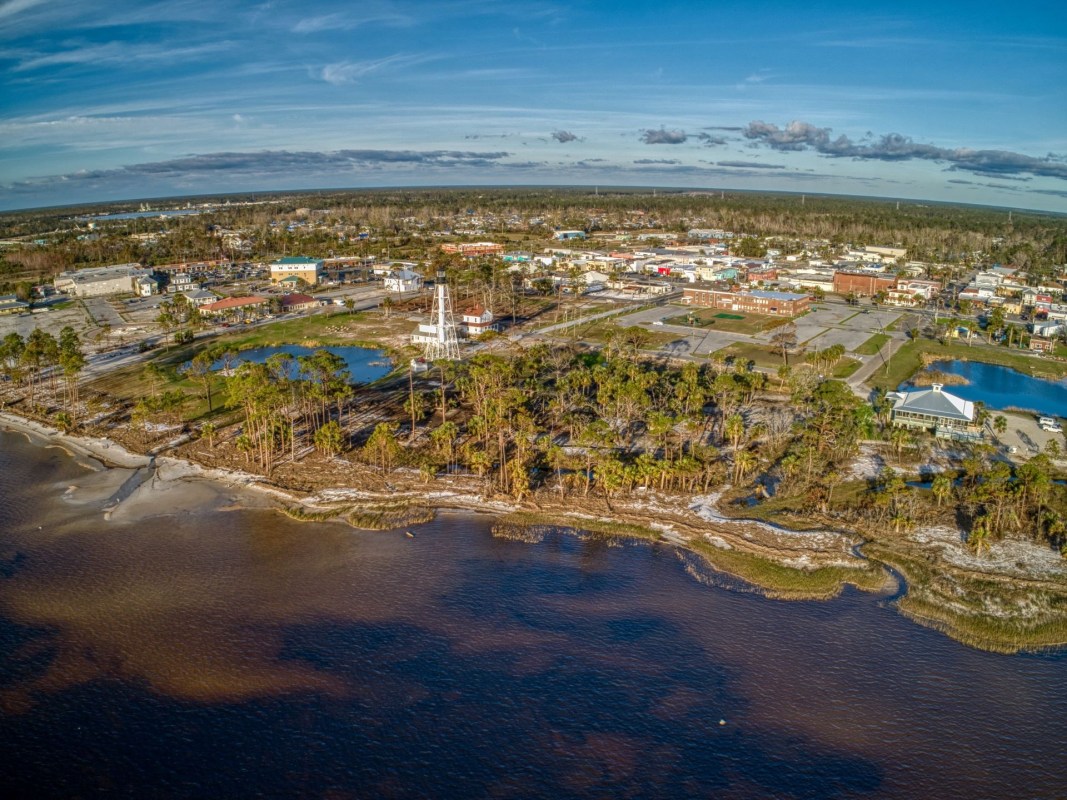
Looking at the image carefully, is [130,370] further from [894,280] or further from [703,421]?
[894,280]

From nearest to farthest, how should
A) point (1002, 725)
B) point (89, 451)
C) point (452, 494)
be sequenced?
1. point (1002, 725)
2. point (452, 494)
3. point (89, 451)

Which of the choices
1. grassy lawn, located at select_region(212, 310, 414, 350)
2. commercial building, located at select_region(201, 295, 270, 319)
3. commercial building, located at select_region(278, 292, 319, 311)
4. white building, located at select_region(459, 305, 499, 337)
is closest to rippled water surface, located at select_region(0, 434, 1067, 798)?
grassy lawn, located at select_region(212, 310, 414, 350)

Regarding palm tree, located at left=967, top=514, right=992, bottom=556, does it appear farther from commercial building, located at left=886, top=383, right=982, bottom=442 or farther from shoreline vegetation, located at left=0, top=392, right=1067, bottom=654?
commercial building, located at left=886, top=383, right=982, bottom=442

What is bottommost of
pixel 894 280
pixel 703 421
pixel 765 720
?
pixel 765 720

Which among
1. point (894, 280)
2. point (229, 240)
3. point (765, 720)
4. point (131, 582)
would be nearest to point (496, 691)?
point (765, 720)

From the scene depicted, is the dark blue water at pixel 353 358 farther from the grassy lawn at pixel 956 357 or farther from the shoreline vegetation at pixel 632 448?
the grassy lawn at pixel 956 357

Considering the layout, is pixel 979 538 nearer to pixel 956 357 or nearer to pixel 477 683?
pixel 477 683

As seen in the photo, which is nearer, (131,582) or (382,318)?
(131,582)

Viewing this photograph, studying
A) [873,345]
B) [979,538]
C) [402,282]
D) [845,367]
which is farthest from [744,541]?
[402,282]
